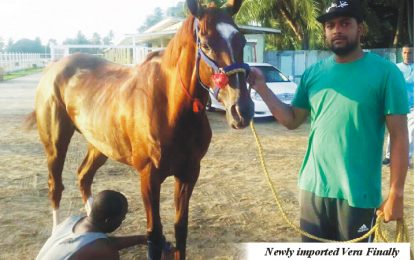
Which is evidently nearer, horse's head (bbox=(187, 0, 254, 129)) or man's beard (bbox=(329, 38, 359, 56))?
man's beard (bbox=(329, 38, 359, 56))

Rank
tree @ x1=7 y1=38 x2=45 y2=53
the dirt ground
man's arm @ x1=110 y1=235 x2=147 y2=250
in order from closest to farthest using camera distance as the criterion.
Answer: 1. man's arm @ x1=110 y1=235 x2=147 y2=250
2. the dirt ground
3. tree @ x1=7 y1=38 x2=45 y2=53

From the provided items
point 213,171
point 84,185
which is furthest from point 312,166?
point 213,171

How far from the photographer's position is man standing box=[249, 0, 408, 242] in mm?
1806

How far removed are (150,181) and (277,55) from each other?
1284 cm

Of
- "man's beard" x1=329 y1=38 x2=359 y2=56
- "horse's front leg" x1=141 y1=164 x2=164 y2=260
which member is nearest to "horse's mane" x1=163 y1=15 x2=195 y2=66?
"horse's front leg" x1=141 y1=164 x2=164 y2=260

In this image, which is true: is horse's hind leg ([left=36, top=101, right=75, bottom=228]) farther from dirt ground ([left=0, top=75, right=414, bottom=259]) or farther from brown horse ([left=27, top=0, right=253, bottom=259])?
dirt ground ([left=0, top=75, right=414, bottom=259])

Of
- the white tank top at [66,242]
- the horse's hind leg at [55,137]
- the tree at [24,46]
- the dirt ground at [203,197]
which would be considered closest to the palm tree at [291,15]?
the dirt ground at [203,197]

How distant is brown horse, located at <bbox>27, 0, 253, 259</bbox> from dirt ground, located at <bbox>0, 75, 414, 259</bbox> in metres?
0.74

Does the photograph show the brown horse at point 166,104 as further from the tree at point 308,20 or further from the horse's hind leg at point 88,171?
the tree at point 308,20

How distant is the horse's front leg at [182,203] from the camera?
2760mm

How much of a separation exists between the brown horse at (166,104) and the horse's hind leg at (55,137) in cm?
1

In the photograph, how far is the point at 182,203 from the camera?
288 cm

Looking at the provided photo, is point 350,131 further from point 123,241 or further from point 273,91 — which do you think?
point 273,91

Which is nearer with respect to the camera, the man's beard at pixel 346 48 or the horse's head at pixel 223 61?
the man's beard at pixel 346 48
